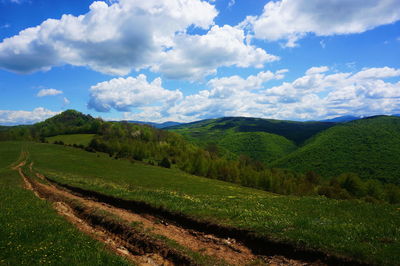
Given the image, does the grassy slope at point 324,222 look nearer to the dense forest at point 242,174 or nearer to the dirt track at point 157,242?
the dirt track at point 157,242

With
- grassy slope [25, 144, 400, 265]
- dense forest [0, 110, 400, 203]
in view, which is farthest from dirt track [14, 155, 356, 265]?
dense forest [0, 110, 400, 203]

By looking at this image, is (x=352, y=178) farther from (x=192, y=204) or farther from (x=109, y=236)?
(x=109, y=236)

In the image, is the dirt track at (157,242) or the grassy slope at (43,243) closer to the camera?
the grassy slope at (43,243)

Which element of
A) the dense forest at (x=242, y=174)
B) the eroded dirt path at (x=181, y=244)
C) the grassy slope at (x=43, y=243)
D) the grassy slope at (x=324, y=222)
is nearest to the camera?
the grassy slope at (x=43, y=243)

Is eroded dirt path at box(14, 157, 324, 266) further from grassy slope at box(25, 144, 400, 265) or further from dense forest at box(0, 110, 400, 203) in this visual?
dense forest at box(0, 110, 400, 203)

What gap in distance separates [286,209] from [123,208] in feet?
46.2

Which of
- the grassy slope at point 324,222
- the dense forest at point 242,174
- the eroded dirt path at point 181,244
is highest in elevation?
the grassy slope at point 324,222

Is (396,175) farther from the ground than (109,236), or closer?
closer

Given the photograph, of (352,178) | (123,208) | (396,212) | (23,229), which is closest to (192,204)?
(123,208)

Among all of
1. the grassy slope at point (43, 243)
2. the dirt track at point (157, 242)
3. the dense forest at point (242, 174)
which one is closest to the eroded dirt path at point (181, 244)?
the dirt track at point (157, 242)

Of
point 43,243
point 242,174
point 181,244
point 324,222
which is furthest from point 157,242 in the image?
point 242,174

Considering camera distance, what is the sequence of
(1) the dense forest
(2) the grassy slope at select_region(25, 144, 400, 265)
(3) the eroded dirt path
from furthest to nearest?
(1) the dense forest
(3) the eroded dirt path
(2) the grassy slope at select_region(25, 144, 400, 265)

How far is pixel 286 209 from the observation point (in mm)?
17938

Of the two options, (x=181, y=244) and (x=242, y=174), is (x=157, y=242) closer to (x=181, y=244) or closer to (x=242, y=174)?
(x=181, y=244)
